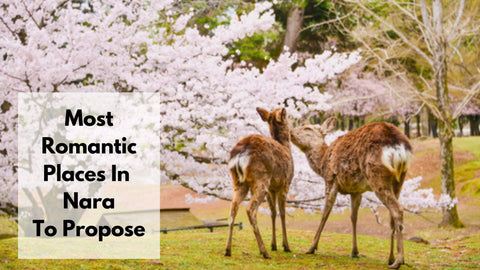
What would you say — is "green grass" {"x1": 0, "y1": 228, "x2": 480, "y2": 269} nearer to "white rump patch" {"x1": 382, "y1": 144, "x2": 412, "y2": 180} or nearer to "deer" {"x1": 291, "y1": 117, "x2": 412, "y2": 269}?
"deer" {"x1": 291, "y1": 117, "x2": 412, "y2": 269}

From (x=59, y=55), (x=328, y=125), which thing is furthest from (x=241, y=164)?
(x=59, y=55)

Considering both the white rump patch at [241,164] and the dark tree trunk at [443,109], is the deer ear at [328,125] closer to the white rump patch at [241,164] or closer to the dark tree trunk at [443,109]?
the white rump patch at [241,164]

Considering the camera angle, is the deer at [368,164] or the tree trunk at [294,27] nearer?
the deer at [368,164]

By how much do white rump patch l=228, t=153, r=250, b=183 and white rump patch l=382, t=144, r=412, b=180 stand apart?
1.88 m

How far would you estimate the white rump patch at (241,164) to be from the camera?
A: 23.2 ft

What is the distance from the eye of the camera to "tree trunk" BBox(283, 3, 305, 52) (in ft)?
65.3

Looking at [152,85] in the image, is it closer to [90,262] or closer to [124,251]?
[124,251]

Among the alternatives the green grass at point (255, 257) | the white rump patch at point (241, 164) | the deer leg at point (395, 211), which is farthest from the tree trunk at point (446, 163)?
the white rump patch at point (241, 164)

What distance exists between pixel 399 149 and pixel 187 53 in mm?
4135

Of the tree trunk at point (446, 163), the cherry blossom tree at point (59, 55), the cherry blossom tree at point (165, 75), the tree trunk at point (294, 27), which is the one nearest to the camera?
the cherry blossom tree at point (59, 55)

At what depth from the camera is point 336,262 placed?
7465mm

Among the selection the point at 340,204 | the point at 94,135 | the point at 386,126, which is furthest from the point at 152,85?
the point at 340,204

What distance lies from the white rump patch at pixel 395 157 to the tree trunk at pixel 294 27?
13.3 m

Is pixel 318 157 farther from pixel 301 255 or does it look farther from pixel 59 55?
pixel 59 55
